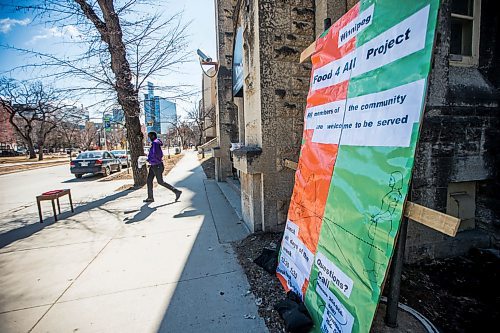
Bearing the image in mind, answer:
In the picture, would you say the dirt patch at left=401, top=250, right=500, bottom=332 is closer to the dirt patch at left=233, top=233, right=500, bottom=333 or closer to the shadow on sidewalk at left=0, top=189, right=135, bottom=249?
the dirt patch at left=233, top=233, right=500, bottom=333

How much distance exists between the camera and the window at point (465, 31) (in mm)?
3266

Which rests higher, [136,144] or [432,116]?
[432,116]

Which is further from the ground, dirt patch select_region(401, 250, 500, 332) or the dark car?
the dark car

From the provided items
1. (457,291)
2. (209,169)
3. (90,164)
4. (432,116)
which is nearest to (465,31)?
(432,116)

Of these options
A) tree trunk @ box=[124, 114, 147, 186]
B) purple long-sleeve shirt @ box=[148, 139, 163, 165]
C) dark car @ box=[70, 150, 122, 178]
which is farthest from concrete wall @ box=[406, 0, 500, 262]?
dark car @ box=[70, 150, 122, 178]

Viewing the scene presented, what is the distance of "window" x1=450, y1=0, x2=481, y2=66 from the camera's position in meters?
3.27

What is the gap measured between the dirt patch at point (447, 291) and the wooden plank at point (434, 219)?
1584 mm

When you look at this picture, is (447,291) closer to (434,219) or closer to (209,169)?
(434,219)

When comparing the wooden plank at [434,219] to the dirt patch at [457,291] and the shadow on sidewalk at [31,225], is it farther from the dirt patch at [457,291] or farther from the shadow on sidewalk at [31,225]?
the shadow on sidewalk at [31,225]

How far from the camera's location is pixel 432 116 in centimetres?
285

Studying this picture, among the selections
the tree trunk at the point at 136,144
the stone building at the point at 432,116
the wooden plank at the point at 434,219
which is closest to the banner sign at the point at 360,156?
the wooden plank at the point at 434,219

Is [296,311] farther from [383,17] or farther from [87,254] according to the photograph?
[87,254]

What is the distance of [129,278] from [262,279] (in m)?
1.78

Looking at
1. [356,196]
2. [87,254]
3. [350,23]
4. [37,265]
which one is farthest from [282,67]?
[37,265]
